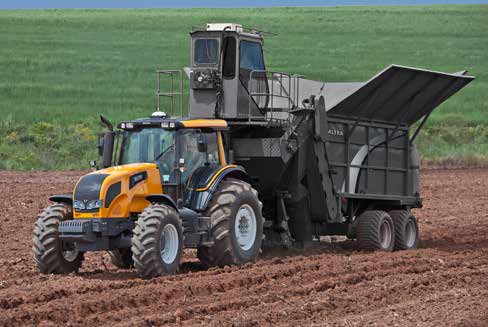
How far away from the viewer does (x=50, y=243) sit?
13492 millimetres

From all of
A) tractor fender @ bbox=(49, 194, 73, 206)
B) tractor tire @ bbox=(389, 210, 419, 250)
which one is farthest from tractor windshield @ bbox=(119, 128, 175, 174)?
tractor tire @ bbox=(389, 210, 419, 250)

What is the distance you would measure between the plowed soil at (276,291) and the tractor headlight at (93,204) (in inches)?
34.5

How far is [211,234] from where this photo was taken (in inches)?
559

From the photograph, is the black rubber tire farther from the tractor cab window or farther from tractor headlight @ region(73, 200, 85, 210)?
the tractor cab window

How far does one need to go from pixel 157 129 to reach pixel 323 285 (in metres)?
3.42

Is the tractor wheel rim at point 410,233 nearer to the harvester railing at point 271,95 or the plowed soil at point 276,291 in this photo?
the plowed soil at point 276,291

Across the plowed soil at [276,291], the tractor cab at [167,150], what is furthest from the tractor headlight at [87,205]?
the plowed soil at [276,291]

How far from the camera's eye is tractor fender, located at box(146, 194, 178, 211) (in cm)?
1345

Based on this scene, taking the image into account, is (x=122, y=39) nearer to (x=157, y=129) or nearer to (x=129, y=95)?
(x=129, y=95)

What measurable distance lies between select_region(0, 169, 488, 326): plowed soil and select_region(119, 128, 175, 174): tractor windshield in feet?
4.97

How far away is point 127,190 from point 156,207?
1.72ft

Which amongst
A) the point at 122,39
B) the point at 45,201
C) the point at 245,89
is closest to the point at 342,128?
the point at 245,89

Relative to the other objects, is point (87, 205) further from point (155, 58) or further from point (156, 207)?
point (155, 58)

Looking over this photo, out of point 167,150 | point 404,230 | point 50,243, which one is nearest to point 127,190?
point 167,150
